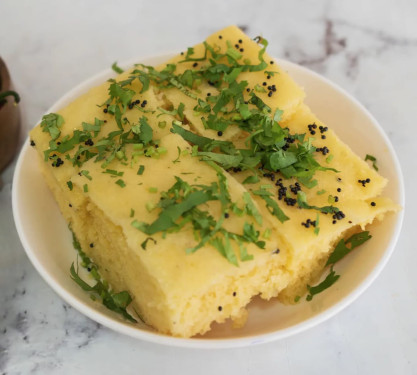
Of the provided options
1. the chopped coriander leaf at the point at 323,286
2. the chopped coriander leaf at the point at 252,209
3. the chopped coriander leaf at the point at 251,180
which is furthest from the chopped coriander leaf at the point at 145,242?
the chopped coriander leaf at the point at 323,286

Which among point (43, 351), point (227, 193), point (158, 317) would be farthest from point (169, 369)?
point (227, 193)

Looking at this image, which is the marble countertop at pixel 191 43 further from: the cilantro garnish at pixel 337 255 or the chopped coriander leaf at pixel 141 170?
the chopped coriander leaf at pixel 141 170

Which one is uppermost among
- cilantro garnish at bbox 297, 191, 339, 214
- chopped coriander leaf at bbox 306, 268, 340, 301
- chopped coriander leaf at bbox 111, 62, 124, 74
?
chopped coriander leaf at bbox 111, 62, 124, 74

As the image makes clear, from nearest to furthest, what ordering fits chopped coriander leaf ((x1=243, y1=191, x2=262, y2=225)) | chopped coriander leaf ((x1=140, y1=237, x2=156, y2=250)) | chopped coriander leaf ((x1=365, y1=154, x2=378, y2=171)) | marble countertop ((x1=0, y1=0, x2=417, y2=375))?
1. chopped coriander leaf ((x1=140, y1=237, x2=156, y2=250))
2. chopped coriander leaf ((x1=243, y1=191, x2=262, y2=225))
3. marble countertop ((x1=0, y1=0, x2=417, y2=375))
4. chopped coriander leaf ((x1=365, y1=154, x2=378, y2=171))

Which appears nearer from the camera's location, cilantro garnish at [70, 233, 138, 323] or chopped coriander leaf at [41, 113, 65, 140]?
cilantro garnish at [70, 233, 138, 323]

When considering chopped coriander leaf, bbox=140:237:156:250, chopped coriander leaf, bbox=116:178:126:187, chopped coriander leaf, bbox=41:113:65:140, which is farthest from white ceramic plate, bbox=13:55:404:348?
chopped coriander leaf, bbox=116:178:126:187

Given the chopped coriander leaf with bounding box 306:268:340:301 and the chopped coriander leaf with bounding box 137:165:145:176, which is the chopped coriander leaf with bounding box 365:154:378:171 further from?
the chopped coriander leaf with bounding box 137:165:145:176

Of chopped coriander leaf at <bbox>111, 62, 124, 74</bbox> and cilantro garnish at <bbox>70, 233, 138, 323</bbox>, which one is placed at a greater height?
chopped coriander leaf at <bbox>111, 62, 124, 74</bbox>

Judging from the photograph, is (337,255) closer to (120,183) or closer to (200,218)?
(200,218)
